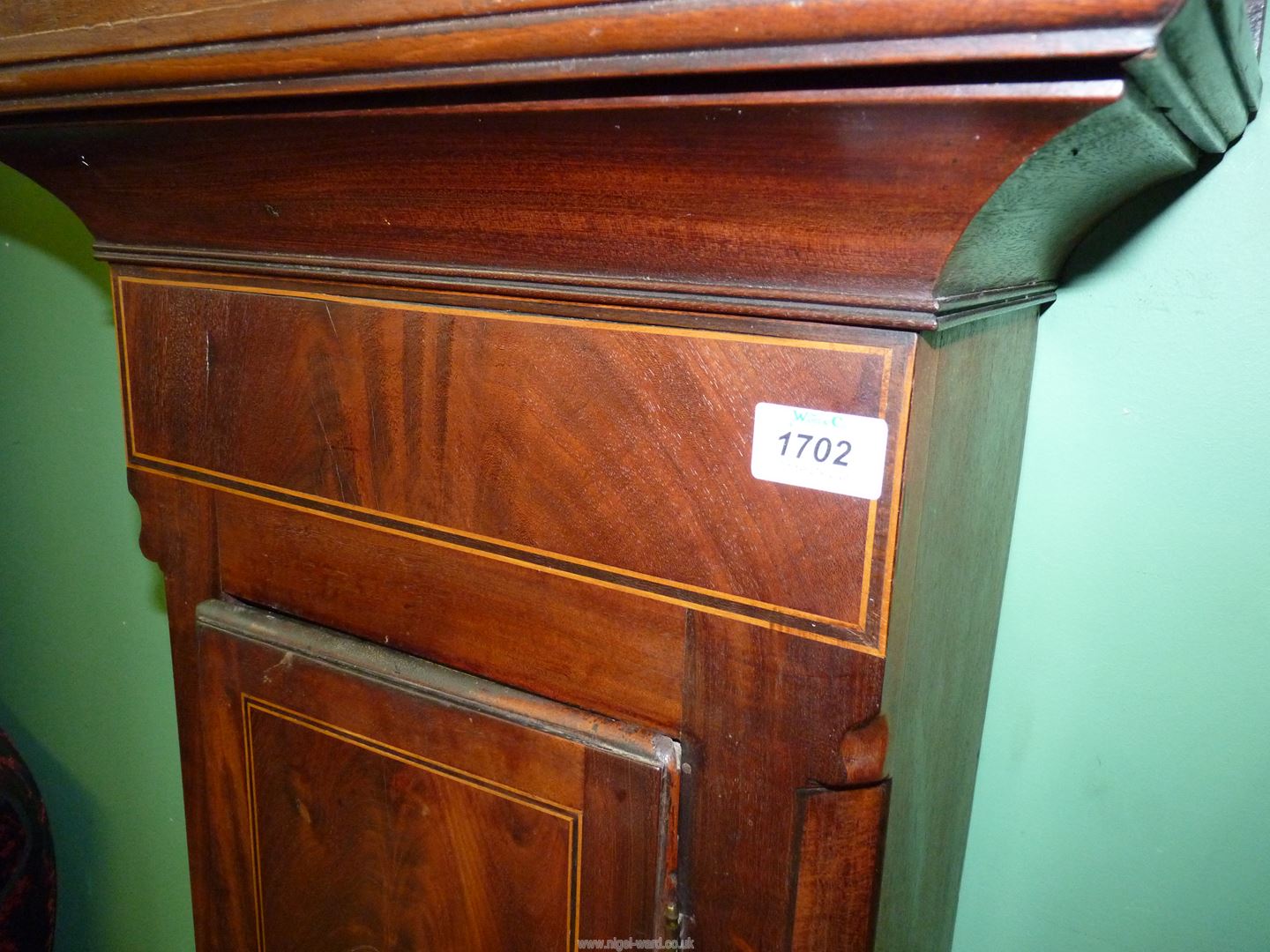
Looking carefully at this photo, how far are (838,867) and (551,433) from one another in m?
0.30

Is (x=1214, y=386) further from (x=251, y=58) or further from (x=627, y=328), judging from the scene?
(x=251, y=58)

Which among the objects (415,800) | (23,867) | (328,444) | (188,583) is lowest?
(23,867)

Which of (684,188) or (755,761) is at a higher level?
(684,188)

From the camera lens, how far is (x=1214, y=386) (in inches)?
26.3

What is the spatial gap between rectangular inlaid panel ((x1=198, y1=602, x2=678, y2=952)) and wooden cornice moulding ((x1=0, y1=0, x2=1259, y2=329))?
28 cm

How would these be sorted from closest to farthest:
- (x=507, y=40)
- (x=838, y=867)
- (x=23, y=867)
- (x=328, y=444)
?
(x=507, y=40), (x=838, y=867), (x=328, y=444), (x=23, y=867)

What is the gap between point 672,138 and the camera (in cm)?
43

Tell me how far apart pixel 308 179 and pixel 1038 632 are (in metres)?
0.64

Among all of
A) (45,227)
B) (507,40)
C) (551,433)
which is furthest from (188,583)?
(45,227)

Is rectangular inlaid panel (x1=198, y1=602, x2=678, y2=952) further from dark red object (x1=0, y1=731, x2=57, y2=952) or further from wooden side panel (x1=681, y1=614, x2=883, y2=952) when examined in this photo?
dark red object (x1=0, y1=731, x2=57, y2=952)

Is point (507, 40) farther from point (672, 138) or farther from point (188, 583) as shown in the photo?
point (188, 583)

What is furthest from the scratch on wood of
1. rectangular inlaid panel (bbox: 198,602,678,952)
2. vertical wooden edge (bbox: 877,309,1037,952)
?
vertical wooden edge (bbox: 877,309,1037,952)

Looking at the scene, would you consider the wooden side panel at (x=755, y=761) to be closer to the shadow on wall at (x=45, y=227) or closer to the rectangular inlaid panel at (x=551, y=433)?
the rectangular inlaid panel at (x=551, y=433)

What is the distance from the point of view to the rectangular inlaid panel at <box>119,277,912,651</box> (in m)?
0.49
